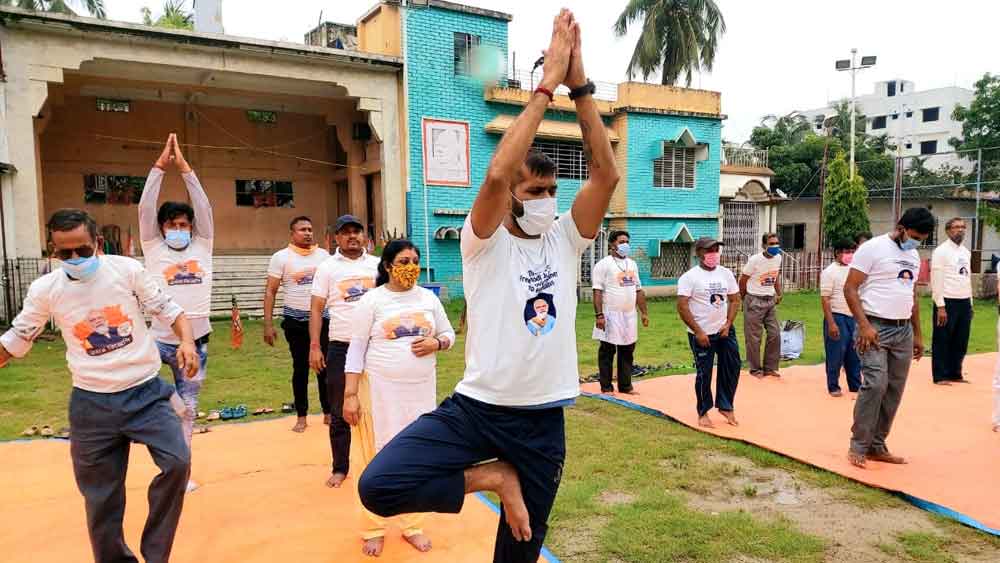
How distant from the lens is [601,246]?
2130 centimetres

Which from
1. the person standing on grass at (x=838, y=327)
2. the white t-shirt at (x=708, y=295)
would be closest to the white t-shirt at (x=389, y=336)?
the white t-shirt at (x=708, y=295)

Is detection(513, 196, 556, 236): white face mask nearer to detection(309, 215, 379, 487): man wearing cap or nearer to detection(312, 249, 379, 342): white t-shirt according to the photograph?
detection(309, 215, 379, 487): man wearing cap

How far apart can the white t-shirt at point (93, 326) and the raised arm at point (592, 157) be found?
86.7 inches

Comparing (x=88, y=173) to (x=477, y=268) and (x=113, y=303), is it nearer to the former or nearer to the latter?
(x=113, y=303)

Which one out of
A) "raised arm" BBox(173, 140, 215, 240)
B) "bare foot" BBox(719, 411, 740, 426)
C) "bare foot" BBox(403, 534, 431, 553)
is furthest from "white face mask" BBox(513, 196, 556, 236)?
"bare foot" BBox(719, 411, 740, 426)

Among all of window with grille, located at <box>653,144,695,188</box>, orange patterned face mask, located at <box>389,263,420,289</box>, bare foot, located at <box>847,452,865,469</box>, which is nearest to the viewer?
orange patterned face mask, located at <box>389,263,420,289</box>

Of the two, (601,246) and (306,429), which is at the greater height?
(601,246)

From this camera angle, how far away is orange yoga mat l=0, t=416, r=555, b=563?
12.1 ft

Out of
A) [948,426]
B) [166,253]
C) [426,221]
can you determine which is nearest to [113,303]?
[166,253]

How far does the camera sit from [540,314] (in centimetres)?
240

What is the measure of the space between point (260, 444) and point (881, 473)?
496cm

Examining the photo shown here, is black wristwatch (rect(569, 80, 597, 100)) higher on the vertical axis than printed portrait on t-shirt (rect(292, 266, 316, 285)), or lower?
A: higher

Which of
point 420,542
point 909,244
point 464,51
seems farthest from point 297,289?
point 464,51

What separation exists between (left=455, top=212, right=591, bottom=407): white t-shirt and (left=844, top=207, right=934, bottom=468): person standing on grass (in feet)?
11.4
